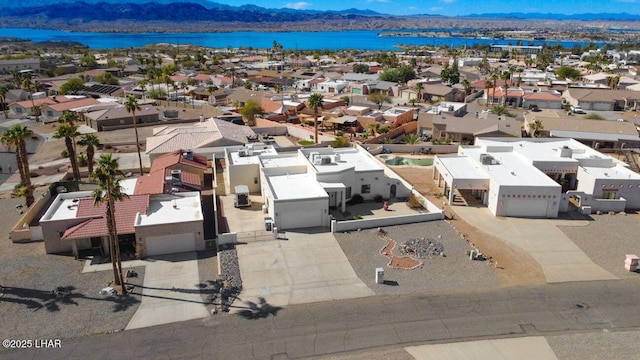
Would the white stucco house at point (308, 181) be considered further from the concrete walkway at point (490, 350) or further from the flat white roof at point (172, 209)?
the concrete walkway at point (490, 350)

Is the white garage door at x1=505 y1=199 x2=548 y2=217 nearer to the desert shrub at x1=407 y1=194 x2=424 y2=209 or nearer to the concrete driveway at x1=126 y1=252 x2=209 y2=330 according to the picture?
the desert shrub at x1=407 y1=194 x2=424 y2=209

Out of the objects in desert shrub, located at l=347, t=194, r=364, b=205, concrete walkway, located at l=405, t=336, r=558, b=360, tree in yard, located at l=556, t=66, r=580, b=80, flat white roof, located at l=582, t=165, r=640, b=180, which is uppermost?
tree in yard, located at l=556, t=66, r=580, b=80

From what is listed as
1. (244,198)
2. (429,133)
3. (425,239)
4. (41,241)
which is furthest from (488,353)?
(429,133)

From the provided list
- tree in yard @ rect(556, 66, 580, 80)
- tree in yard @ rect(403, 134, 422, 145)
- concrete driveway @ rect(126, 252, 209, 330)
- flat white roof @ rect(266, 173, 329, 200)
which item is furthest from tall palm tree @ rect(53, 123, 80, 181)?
tree in yard @ rect(556, 66, 580, 80)

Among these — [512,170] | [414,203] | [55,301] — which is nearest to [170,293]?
[55,301]

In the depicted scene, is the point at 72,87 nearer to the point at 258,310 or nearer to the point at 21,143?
the point at 21,143

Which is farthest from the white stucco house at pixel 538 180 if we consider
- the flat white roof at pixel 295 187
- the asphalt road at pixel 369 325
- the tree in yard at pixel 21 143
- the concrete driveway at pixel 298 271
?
the tree in yard at pixel 21 143

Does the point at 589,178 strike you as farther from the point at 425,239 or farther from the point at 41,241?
the point at 41,241
